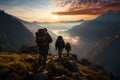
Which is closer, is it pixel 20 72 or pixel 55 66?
pixel 20 72

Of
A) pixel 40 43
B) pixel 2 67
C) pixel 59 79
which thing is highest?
pixel 40 43

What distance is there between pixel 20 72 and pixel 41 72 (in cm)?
382

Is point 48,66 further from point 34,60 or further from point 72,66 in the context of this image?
point 72,66

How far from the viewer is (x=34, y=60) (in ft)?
137

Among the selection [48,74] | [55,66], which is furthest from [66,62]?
[48,74]

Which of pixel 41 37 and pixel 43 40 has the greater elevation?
pixel 41 37

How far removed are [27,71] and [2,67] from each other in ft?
12.9

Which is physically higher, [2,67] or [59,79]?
[2,67]

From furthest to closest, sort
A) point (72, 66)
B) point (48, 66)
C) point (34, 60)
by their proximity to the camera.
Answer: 1. point (72, 66)
2. point (34, 60)
3. point (48, 66)

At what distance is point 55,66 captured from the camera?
39188 millimetres

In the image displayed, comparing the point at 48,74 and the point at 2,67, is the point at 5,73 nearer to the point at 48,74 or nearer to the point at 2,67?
the point at 2,67

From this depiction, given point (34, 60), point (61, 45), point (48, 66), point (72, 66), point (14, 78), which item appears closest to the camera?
point (14, 78)

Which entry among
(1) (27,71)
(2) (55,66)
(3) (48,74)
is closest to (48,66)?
(2) (55,66)

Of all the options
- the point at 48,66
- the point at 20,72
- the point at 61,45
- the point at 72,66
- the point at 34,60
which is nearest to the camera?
the point at 20,72
